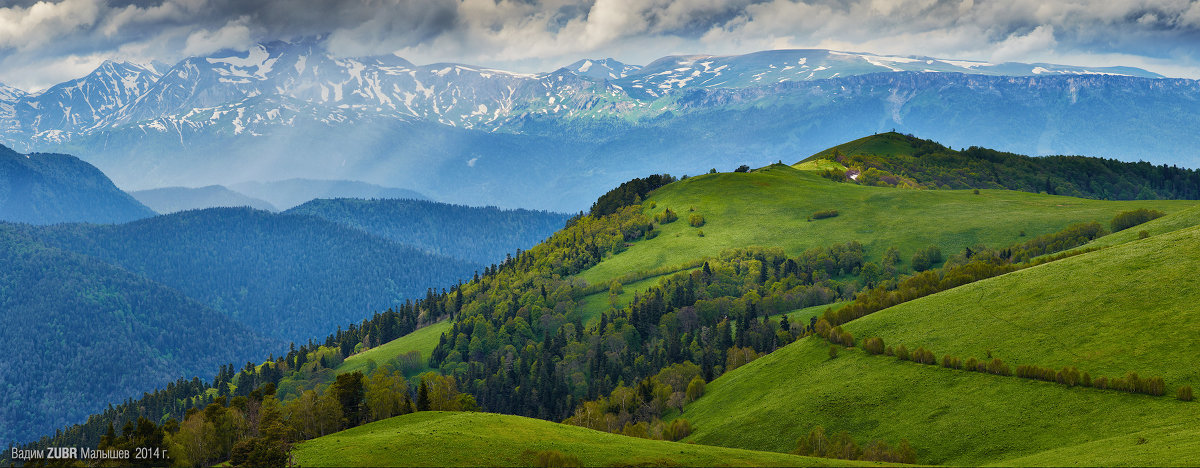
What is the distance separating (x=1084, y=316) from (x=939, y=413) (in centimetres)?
3017

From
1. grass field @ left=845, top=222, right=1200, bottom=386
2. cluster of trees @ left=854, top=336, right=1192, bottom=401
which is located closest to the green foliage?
cluster of trees @ left=854, top=336, right=1192, bottom=401

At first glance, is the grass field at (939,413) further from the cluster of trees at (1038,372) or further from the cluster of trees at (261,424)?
the cluster of trees at (261,424)

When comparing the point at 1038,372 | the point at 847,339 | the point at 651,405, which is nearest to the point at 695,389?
the point at 651,405

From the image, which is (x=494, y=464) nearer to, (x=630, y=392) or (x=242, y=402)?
(x=242, y=402)

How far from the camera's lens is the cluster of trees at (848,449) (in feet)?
311

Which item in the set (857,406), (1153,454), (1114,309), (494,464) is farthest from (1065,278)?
(494,464)

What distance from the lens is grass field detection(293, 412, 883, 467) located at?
79.9 m

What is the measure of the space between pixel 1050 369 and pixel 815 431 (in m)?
30.1

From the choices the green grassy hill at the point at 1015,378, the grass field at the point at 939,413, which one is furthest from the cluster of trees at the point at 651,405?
the grass field at the point at 939,413

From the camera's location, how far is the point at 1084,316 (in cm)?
11481

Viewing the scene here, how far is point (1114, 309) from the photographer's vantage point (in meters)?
113

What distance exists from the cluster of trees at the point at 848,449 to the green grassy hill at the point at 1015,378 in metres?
2.10

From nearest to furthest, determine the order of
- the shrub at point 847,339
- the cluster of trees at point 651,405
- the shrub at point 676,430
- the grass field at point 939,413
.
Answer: the grass field at point 939,413
the shrub at point 676,430
the cluster of trees at point 651,405
the shrub at point 847,339

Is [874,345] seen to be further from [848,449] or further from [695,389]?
[848,449]
